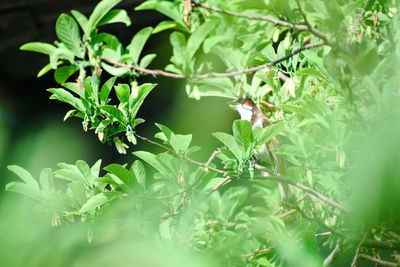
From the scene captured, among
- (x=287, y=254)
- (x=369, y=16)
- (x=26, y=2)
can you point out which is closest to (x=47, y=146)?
(x=287, y=254)

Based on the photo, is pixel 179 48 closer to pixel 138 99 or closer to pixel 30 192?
pixel 138 99

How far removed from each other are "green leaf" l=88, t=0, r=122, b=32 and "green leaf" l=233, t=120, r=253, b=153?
0.44 metres

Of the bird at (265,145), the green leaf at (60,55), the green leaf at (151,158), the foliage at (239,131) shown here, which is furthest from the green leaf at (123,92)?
the bird at (265,145)

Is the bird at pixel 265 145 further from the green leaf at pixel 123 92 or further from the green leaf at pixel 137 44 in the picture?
the green leaf at pixel 123 92

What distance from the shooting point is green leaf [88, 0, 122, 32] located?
1357 millimetres

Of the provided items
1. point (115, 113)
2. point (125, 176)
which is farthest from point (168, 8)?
point (125, 176)

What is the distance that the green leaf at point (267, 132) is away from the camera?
1142 mm

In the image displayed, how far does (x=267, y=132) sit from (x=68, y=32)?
537 millimetres

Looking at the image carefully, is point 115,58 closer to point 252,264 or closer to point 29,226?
point 252,264

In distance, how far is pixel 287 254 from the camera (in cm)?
34

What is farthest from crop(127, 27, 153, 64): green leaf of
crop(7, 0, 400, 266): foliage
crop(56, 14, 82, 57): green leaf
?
crop(56, 14, 82, 57): green leaf

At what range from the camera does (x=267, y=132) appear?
115 cm

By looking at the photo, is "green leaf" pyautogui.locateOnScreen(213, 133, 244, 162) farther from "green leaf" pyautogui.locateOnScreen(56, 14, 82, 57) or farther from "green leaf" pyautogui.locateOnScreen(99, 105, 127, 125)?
"green leaf" pyautogui.locateOnScreen(56, 14, 82, 57)

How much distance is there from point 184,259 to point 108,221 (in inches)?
2.4
